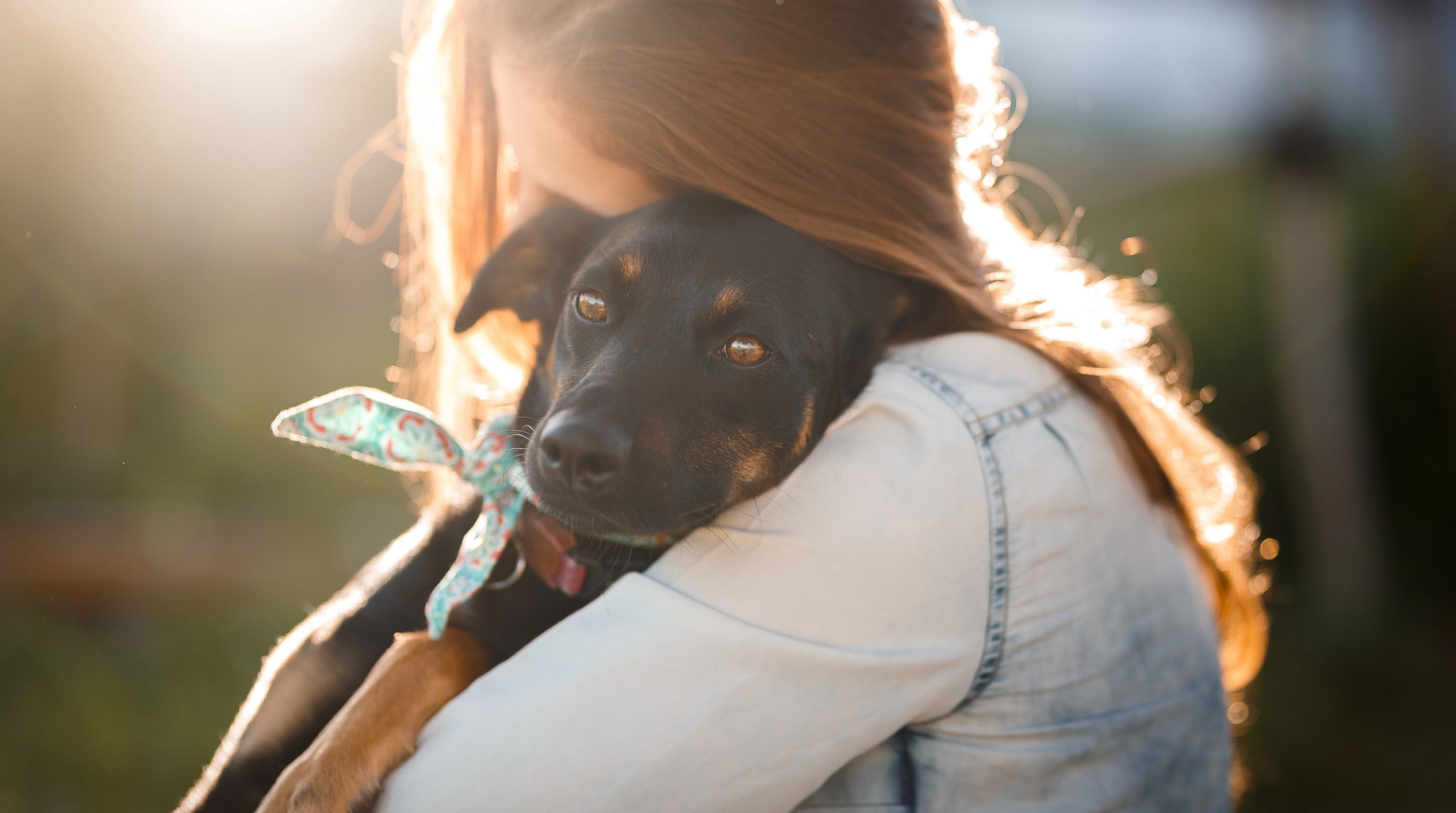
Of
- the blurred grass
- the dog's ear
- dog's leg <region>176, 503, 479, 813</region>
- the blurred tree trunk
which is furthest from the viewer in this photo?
the blurred tree trunk

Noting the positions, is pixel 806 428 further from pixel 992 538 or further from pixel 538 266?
pixel 538 266

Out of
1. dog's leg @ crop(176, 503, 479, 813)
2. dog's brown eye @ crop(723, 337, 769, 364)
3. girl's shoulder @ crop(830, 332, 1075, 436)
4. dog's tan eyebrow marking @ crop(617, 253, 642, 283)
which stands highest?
dog's tan eyebrow marking @ crop(617, 253, 642, 283)

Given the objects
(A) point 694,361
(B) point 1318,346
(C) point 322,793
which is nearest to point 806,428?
(A) point 694,361

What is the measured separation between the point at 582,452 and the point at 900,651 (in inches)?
23.8

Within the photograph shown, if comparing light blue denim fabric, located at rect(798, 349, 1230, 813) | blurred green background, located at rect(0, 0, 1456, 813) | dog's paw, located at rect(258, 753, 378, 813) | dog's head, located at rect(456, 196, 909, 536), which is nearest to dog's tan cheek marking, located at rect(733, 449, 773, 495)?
dog's head, located at rect(456, 196, 909, 536)

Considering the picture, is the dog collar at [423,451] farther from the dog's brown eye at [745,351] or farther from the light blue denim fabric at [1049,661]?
the light blue denim fabric at [1049,661]

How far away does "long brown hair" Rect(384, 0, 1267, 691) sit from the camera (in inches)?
69.3

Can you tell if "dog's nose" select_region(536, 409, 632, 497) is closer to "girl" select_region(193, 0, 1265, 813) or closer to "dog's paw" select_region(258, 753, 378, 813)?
"girl" select_region(193, 0, 1265, 813)

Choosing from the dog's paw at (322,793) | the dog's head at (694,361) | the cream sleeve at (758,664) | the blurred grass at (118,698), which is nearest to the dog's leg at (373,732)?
the dog's paw at (322,793)

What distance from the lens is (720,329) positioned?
5.94 feet

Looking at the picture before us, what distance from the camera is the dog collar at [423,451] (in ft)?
5.73

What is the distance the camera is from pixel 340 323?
6.57 m

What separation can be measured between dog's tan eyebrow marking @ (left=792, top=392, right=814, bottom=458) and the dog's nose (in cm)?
35

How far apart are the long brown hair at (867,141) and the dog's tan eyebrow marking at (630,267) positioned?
18cm
